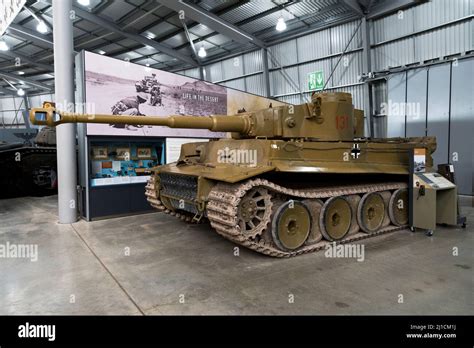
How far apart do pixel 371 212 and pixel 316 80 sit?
1161 cm

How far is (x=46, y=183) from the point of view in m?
13.5

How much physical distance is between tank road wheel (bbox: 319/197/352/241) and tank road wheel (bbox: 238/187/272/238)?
4.49 feet

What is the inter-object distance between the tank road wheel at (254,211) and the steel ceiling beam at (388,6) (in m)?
12.3

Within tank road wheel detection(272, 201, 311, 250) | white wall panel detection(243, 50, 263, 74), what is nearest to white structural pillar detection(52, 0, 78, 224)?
tank road wheel detection(272, 201, 311, 250)

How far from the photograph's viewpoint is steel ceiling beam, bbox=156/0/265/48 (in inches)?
553

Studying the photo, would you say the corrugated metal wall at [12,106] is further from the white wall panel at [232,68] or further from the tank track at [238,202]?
the tank track at [238,202]

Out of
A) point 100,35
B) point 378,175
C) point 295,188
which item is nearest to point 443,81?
point 378,175

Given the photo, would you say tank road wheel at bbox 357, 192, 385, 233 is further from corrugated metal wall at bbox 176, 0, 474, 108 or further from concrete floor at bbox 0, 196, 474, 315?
corrugated metal wall at bbox 176, 0, 474, 108

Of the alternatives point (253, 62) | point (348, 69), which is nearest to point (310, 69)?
point (348, 69)

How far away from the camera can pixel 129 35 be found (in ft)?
58.9

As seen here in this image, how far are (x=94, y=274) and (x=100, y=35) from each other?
17.8m

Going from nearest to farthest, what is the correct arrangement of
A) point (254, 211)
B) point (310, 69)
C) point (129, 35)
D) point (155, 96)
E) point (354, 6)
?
point (254, 211), point (155, 96), point (354, 6), point (310, 69), point (129, 35)

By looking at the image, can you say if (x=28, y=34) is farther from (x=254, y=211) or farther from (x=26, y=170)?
(x=254, y=211)

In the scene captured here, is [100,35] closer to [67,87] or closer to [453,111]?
[67,87]
